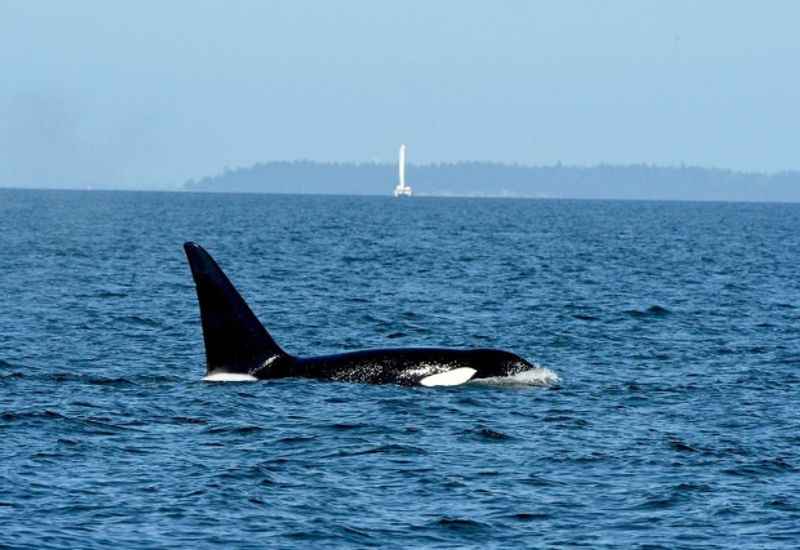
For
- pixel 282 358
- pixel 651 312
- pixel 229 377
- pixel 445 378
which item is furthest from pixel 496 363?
pixel 651 312

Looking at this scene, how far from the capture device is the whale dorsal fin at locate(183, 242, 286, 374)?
24.8 metres

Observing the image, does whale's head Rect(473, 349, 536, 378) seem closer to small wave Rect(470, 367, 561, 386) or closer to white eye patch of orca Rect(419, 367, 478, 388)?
small wave Rect(470, 367, 561, 386)

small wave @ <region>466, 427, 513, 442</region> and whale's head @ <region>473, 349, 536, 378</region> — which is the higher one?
whale's head @ <region>473, 349, 536, 378</region>

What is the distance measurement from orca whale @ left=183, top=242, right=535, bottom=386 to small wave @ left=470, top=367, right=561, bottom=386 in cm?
7

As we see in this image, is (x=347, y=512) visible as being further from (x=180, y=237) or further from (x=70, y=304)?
(x=180, y=237)

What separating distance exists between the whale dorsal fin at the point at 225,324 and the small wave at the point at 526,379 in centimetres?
381

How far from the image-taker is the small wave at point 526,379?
25177mm

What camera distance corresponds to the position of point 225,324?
2480 cm

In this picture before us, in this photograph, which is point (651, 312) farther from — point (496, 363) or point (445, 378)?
point (445, 378)

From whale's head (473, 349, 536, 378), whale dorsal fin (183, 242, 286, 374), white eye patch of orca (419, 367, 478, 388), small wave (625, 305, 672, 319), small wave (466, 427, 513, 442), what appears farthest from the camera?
small wave (625, 305, 672, 319)

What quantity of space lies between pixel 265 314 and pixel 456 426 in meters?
20.1

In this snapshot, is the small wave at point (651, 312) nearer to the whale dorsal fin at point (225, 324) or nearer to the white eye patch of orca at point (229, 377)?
the whale dorsal fin at point (225, 324)

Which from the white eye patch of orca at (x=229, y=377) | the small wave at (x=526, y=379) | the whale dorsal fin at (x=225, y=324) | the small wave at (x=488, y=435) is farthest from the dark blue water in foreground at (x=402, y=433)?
the whale dorsal fin at (x=225, y=324)

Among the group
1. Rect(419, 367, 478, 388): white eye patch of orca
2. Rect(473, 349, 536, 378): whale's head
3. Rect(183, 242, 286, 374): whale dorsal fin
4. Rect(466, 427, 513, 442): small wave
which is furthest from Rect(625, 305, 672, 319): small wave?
Rect(466, 427, 513, 442): small wave
